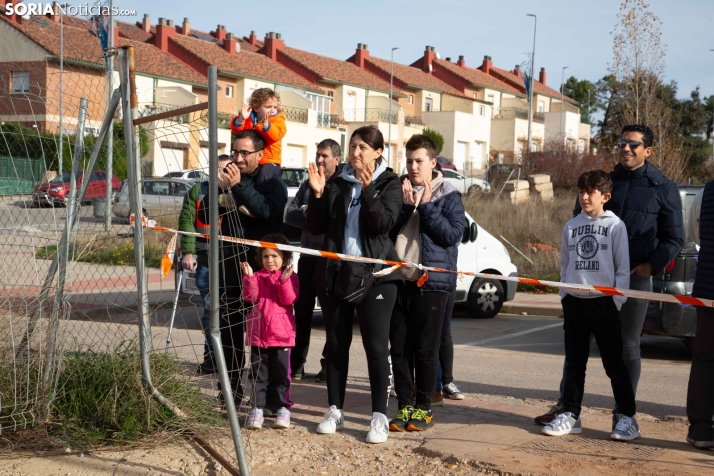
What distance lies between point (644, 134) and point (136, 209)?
11.2 feet

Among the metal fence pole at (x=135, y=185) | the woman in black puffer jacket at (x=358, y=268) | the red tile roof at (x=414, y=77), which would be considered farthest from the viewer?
the red tile roof at (x=414, y=77)

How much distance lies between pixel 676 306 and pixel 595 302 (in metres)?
3.26

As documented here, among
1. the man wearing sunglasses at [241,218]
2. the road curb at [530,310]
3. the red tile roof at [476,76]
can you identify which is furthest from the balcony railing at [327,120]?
the man wearing sunglasses at [241,218]

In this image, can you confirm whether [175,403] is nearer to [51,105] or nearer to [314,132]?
[51,105]

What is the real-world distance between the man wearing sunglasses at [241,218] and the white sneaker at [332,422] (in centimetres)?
57

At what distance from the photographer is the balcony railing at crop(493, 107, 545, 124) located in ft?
232

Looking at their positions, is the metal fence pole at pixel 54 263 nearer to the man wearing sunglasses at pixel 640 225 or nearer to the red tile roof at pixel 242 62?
the man wearing sunglasses at pixel 640 225

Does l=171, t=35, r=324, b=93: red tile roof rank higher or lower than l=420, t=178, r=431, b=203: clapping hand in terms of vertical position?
higher

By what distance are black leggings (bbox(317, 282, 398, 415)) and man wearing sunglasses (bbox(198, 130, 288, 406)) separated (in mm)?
604

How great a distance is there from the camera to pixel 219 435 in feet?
16.5

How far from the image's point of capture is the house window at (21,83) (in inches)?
199

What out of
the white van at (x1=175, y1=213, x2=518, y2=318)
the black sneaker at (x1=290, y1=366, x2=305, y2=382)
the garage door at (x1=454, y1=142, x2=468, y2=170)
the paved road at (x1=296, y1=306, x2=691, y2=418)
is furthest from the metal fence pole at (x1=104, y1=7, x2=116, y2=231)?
the garage door at (x1=454, y1=142, x2=468, y2=170)

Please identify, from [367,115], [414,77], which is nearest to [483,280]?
[367,115]

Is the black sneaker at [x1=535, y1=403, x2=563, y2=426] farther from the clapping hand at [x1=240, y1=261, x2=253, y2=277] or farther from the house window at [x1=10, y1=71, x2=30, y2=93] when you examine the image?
the house window at [x1=10, y1=71, x2=30, y2=93]
